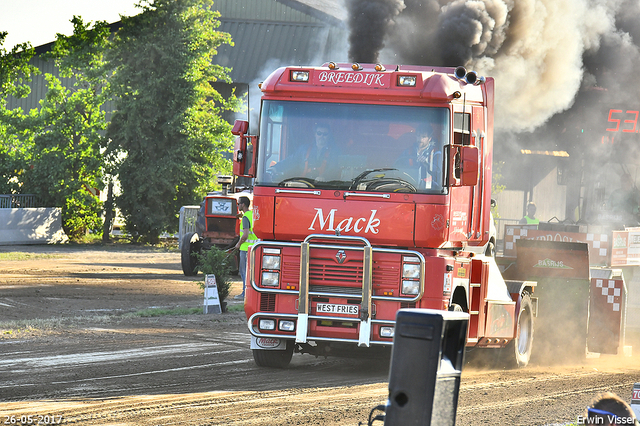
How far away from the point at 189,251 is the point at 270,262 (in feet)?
43.6

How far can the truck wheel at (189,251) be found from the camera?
21.9m

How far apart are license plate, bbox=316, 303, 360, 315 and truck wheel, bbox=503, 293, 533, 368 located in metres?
3.10

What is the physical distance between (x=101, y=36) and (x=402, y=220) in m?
29.0

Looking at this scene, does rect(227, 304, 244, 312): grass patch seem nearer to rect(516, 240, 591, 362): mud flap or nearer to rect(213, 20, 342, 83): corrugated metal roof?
rect(516, 240, 591, 362): mud flap

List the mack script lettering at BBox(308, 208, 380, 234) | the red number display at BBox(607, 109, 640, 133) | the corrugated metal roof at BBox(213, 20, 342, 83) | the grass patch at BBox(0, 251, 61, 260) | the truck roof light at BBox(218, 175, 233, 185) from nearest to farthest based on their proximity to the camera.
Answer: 1. the mack script lettering at BBox(308, 208, 380, 234)
2. the red number display at BBox(607, 109, 640, 133)
3. the truck roof light at BBox(218, 175, 233, 185)
4. the grass patch at BBox(0, 251, 61, 260)
5. the corrugated metal roof at BBox(213, 20, 342, 83)

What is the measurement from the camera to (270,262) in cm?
900

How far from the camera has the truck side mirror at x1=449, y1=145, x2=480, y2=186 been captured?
8.67 m

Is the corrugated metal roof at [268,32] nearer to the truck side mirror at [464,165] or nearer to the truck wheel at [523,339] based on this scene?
the truck wheel at [523,339]

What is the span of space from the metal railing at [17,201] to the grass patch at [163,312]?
1935 cm

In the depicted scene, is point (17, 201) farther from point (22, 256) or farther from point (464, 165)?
point (464, 165)

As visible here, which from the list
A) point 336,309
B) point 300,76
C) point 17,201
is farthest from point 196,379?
point 17,201

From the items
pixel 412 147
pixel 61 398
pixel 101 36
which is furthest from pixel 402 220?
pixel 101 36
